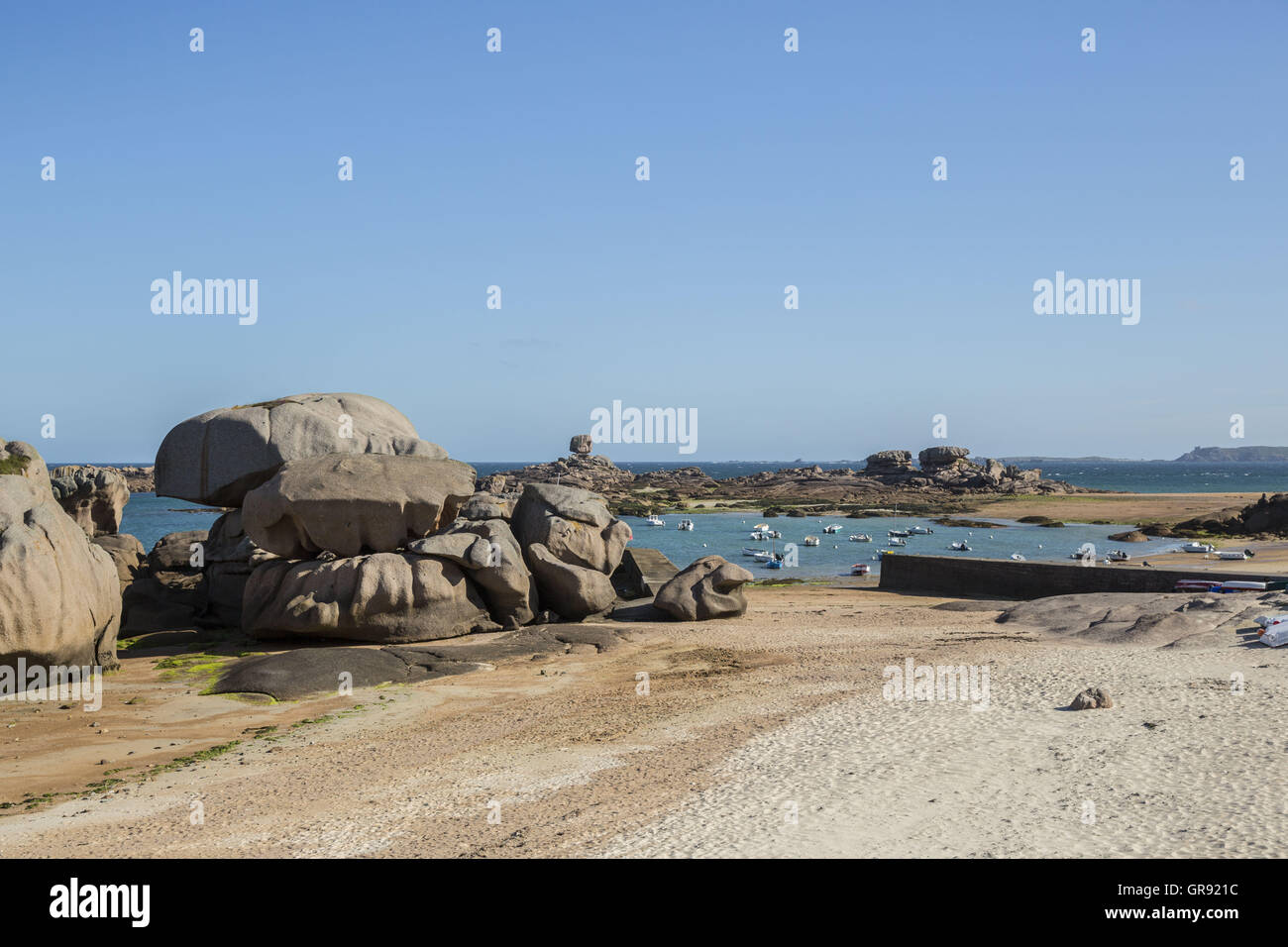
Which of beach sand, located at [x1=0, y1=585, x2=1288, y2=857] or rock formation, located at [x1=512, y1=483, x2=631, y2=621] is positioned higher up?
rock formation, located at [x1=512, y1=483, x2=631, y2=621]

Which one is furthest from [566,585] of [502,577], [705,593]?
[705,593]

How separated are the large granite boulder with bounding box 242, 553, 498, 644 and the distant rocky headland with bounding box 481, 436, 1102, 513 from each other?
3064 inches

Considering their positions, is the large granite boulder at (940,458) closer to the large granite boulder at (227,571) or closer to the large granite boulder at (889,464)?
the large granite boulder at (889,464)

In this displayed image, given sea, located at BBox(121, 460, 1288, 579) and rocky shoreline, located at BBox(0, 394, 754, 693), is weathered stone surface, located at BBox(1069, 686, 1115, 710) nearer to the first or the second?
rocky shoreline, located at BBox(0, 394, 754, 693)

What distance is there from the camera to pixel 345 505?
2412cm

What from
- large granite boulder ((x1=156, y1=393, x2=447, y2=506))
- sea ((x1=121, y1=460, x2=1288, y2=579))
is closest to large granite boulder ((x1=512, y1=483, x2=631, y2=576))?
large granite boulder ((x1=156, y1=393, x2=447, y2=506))

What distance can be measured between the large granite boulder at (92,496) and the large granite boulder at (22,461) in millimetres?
13589

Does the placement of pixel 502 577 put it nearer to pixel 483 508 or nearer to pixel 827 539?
pixel 483 508

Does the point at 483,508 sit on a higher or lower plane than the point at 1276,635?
higher

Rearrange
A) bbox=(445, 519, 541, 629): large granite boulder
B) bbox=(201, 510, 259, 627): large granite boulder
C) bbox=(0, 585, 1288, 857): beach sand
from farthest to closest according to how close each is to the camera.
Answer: bbox=(201, 510, 259, 627): large granite boulder
bbox=(445, 519, 541, 629): large granite boulder
bbox=(0, 585, 1288, 857): beach sand

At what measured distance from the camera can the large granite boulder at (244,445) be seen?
1034 inches

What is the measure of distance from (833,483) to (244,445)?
115 meters

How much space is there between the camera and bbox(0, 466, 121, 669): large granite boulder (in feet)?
58.7
